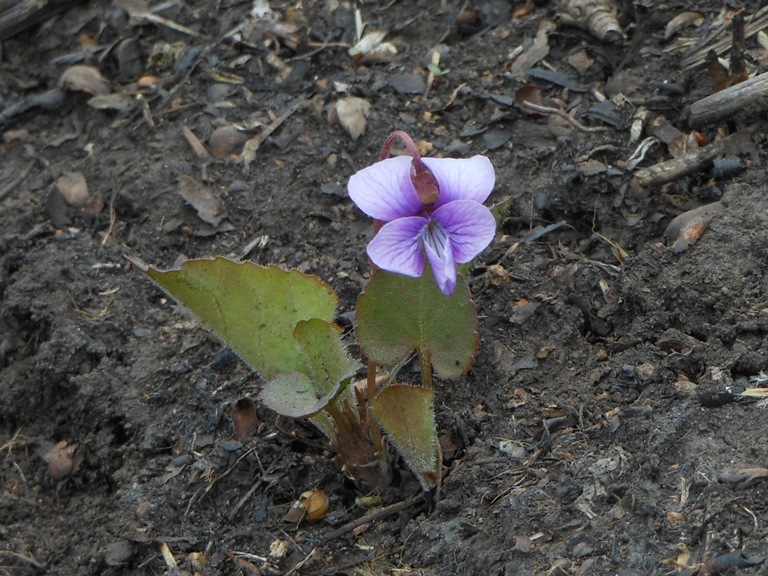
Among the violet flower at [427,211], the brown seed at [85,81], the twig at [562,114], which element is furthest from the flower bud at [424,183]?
the brown seed at [85,81]

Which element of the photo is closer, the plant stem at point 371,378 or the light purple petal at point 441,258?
the light purple petal at point 441,258

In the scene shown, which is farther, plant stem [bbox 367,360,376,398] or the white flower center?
plant stem [bbox 367,360,376,398]

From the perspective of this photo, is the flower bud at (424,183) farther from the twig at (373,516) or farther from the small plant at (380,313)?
the twig at (373,516)

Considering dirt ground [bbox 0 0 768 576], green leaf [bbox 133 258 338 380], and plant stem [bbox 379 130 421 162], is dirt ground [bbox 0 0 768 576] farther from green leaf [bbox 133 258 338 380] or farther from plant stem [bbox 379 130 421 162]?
plant stem [bbox 379 130 421 162]

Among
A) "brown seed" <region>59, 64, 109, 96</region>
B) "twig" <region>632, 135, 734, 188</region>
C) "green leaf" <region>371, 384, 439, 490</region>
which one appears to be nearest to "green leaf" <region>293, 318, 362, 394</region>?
"green leaf" <region>371, 384, 439, 490</region>

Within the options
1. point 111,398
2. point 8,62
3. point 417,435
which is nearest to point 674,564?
point 417,435

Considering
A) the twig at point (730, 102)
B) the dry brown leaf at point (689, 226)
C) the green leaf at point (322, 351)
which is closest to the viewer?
the green leaf at point (322, 351)

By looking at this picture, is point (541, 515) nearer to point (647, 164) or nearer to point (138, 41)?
point (647, 164)
